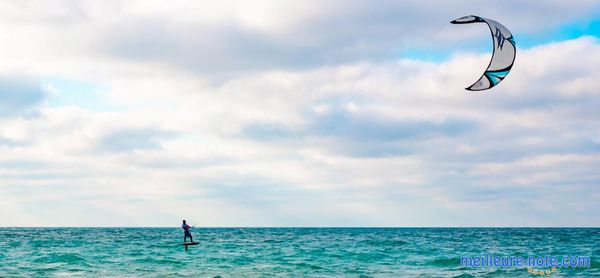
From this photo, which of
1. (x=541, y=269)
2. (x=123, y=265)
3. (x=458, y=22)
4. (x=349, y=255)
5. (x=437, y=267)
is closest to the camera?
(x=458, y=22)

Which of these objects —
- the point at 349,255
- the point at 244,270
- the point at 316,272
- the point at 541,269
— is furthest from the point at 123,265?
the point at 541,269

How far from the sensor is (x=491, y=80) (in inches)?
741

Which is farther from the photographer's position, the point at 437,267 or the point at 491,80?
the point at 437,267

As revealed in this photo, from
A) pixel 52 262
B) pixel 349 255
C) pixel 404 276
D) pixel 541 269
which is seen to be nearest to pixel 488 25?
pixel 404 276

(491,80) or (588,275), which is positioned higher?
(491,80)

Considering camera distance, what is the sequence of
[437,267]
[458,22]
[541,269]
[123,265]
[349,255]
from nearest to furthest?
[458,22], [541,269], [437,267], [123,265], [349,255]

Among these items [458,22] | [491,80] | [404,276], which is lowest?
[404,276]

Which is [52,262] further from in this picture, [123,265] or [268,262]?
[268,262]

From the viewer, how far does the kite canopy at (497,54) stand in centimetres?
1878

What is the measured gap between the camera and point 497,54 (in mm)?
19266

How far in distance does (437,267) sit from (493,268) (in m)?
2.79

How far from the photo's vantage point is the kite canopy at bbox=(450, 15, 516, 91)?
18.8 meters

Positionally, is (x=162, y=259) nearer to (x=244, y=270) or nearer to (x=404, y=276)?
(x=244, y=270)

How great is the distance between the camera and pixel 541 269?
91.5ft
